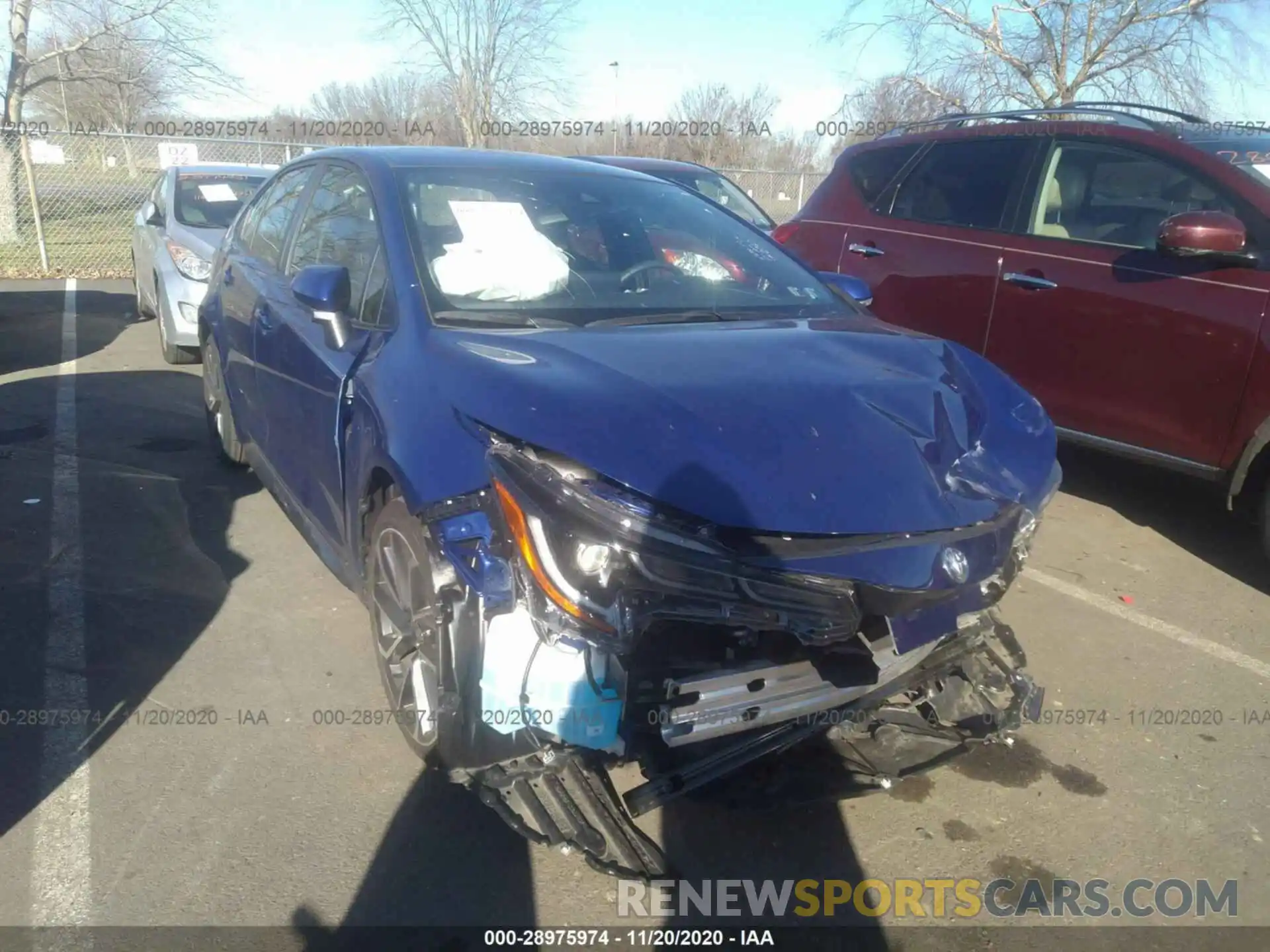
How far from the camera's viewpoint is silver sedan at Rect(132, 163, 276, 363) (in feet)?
24.9

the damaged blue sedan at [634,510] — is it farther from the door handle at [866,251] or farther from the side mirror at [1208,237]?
the door handle at [866,251]

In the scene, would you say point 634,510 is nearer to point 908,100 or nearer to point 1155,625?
point 1155,625

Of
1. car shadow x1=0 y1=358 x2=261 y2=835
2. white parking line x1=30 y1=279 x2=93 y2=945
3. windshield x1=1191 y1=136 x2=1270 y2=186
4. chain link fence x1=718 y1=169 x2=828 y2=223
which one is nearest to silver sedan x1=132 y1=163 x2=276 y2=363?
car shadow x1=0 y1=358 x2=261 y2=835

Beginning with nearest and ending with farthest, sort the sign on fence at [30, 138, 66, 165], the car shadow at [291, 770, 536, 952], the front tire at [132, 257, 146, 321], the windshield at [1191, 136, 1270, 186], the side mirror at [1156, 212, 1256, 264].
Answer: the car shadow at [291, 770, 536, 952] → the side mirror at [1156, 212, 1256, 264] → the windshield at [1191, 136, 1270, 186] → the front tire at [132, 257, 146, 321] → the sign on fence at [30, 138, 66, 165]

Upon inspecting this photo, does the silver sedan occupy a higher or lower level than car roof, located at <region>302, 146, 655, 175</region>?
lower

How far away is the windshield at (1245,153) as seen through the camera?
4566 millimetres

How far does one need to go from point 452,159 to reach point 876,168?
3343 mm

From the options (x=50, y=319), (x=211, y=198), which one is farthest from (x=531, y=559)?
(x=50, y=319)

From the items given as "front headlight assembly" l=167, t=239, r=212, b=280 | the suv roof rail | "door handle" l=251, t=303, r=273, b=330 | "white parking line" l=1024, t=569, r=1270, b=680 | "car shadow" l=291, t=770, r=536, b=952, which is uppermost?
the suv roof rail

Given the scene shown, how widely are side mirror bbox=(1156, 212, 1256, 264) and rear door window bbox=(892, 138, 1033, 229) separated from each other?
3.76ft

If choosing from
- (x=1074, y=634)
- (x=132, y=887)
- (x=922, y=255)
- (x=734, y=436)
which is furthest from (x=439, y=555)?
(x=922, y=255)

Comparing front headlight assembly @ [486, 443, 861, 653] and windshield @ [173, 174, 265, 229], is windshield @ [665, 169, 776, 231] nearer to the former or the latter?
windshield @ [173, 174, 265, 229]

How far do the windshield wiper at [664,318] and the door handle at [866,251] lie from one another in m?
2.88

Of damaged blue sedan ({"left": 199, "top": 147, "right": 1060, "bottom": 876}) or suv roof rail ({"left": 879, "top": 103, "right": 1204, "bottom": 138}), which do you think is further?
suv roof rail ({"left": 879, "top": 103, "right": 1204, "bottom": 138})
